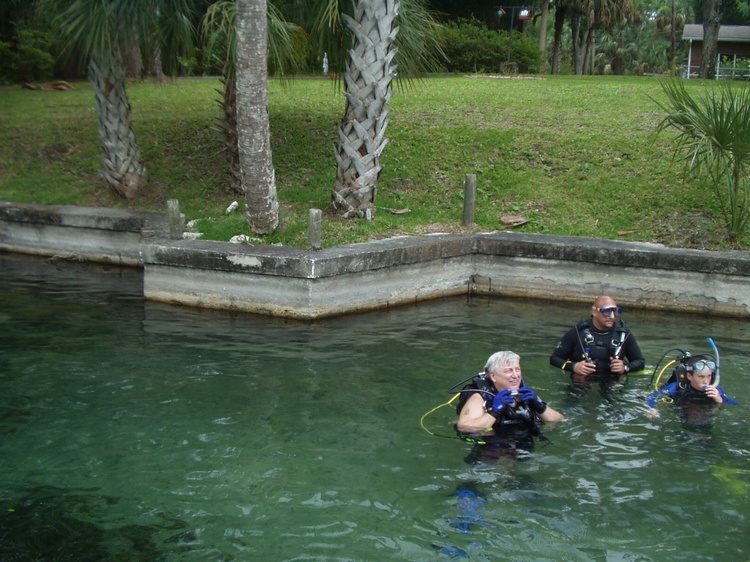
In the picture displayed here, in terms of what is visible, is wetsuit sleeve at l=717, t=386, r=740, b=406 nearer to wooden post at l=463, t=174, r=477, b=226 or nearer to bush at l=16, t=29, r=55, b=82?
wooden post at l=463, t=174, r=477, b=226

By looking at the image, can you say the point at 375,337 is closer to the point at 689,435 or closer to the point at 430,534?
the point at 689,435

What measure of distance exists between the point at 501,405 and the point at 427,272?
5.76 m

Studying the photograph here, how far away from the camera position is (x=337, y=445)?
773 centimetres

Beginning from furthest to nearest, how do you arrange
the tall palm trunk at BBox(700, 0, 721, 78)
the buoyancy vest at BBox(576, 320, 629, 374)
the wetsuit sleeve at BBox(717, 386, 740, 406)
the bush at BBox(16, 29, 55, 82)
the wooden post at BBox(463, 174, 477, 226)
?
the tall palm trunk at BBox(700, 0, 721, 78), the bush at BBox(16, 29, 55, 82), the wooden post at BBox(463, 174, 477, 226), the buoyancy vest at BBox(576, 320, 629, 374), the wetsuit sleeve at BBox(717, 386, 740, 406)

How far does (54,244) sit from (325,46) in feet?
19.4

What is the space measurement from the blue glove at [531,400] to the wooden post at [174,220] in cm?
684

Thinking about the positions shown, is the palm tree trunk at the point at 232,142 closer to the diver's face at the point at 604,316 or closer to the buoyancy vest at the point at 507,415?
the diver's face at the point at 604,316

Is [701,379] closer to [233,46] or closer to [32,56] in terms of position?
[233,46]

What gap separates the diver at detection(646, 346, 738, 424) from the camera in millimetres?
7987

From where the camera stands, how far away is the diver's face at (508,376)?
7223 mm

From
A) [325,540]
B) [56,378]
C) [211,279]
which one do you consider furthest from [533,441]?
[211,279]

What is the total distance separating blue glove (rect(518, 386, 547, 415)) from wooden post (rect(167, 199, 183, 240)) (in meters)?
6.84

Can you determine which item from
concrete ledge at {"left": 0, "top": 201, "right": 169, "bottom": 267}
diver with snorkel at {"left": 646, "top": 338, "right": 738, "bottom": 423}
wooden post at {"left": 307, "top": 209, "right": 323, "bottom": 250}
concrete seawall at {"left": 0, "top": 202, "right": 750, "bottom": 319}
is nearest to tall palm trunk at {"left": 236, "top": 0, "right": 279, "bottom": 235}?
concrete seawall at {"left": 0, "top": 202, "right": 750, "bottom": 319}

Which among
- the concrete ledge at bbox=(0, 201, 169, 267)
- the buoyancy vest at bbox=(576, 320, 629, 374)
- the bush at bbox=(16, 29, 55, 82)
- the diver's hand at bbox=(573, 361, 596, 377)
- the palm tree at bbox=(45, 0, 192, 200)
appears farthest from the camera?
the bush at bbox=(16, 29, 55, 82)
